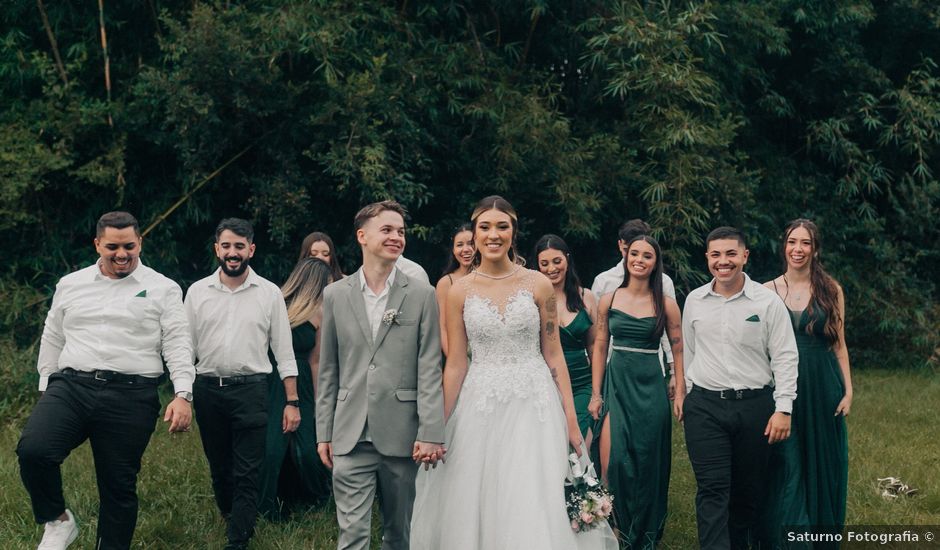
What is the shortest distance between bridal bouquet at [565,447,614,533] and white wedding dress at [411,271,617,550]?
0.04 m

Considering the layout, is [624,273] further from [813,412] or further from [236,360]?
[236,360]

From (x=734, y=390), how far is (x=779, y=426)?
33cm

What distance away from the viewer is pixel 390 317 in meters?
5.08

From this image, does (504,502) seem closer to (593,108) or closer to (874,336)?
(593,108)

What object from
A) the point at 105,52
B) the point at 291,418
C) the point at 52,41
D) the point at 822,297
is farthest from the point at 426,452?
the point at 52,41

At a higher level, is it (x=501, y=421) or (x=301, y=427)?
(x=501, y=421)

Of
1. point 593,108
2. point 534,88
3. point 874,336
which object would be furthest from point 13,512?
point 874,336

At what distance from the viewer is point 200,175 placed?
10.9 metres

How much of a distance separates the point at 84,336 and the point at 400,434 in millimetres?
1899

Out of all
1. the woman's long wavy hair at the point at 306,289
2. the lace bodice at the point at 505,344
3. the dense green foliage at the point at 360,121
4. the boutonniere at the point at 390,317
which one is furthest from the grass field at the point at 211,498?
the dense green foliage at the point at 360,121

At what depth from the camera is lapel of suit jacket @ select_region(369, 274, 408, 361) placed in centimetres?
509

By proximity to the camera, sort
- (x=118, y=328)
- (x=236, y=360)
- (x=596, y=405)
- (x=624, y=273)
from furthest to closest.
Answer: (x=624, y=273) < (x=596, y=405) < (x=236, y=360) < (x=118, y=328)

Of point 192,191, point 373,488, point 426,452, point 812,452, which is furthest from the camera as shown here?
point 192,191

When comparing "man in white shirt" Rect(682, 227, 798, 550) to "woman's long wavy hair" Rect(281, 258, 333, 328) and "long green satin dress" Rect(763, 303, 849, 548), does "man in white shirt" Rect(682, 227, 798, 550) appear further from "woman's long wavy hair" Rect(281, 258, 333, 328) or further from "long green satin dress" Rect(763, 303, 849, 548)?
"woman's long wavy hair" Rect(281, 258, 333, 328)
